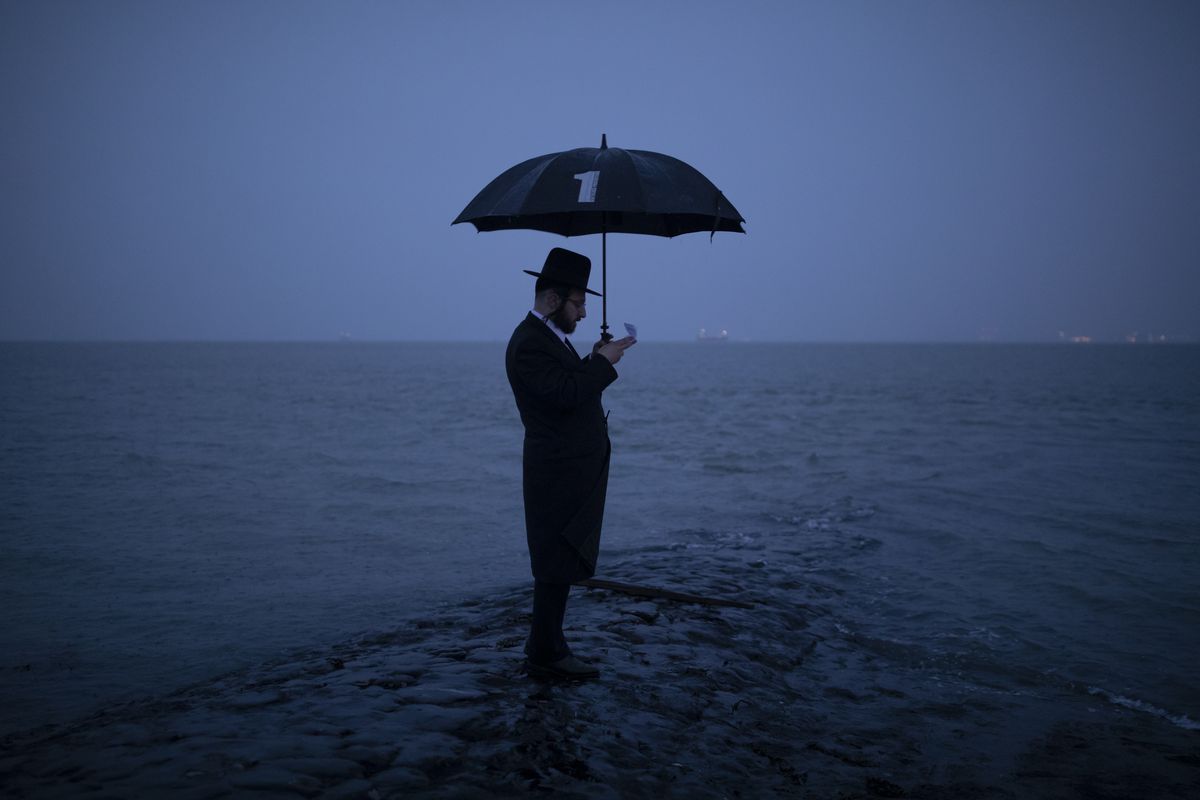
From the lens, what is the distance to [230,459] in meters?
17.3

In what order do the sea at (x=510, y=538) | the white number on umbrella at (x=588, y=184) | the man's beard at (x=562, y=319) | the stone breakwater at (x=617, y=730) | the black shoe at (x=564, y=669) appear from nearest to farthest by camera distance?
the stone breakwater at (x=617, y=730) → the man's beard at (x=562, y=319) → the white number on umbrella at (x=588, y=184) → the black shoe at (x=564, y=669) → the sea at (x=510, y=538)

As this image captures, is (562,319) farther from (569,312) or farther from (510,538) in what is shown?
(510,538)

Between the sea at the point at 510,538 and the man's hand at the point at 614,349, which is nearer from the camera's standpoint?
the man's hand at the point at 614,349

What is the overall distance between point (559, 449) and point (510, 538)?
259 inches

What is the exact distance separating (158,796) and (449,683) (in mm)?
1795

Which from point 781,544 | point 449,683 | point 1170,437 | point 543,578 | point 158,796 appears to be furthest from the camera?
point 1170,437

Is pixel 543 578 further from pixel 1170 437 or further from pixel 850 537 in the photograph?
pixel 1170 437

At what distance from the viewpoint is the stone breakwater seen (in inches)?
141

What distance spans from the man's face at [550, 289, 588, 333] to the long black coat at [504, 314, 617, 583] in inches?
2.8

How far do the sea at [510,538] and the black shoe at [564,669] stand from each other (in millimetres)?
2300

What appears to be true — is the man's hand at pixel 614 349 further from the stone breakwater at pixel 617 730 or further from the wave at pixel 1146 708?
the wave at pixel 1146 708

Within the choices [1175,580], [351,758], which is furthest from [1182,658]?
[351,758]

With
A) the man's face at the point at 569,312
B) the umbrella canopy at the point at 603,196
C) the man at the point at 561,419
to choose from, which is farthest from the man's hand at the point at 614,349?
the umbrella canopy at the point at 603,196

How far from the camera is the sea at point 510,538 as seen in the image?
20.9ft
